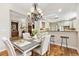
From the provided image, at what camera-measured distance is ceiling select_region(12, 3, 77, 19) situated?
1662mm

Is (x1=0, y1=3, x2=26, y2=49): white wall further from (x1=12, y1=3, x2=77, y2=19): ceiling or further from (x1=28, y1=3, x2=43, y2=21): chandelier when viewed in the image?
(x1=28, y1=3, x2=43, y2=21): chandelier

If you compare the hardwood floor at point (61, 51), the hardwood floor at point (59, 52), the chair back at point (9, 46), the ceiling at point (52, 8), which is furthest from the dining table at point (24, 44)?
the ceiling at point (52, 8)

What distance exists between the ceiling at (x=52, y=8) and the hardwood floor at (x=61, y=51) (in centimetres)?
61

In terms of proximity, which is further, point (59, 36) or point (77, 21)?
point (59, 36)

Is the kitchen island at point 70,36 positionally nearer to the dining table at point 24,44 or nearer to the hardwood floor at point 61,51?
the hardwood floor at point 61,51

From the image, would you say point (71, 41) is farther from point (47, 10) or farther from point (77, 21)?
point (47, 10)

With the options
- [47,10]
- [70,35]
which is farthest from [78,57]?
[47,10]

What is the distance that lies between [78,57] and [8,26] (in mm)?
1358

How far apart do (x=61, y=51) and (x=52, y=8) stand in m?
0.85

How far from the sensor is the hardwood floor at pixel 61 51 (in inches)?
66.0

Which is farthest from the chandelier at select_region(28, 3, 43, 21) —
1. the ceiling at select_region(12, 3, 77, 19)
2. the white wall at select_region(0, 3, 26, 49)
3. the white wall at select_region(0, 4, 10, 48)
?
the white wall at select_region(0, 4, 10, 48)

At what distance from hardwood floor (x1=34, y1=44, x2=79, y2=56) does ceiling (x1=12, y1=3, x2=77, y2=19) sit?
24.1 inches

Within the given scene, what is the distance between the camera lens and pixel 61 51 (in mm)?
1752

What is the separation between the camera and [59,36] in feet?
5.94
